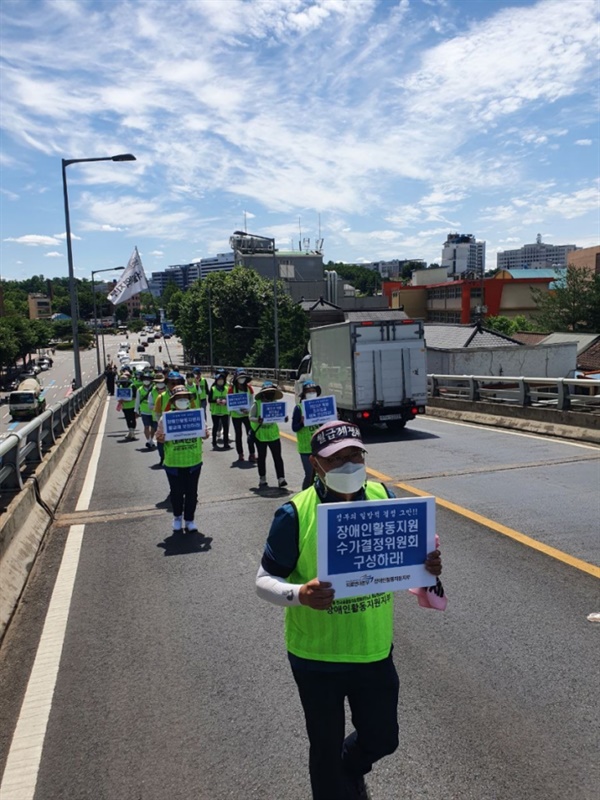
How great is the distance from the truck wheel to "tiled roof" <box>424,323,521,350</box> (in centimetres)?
1618

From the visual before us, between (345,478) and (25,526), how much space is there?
19.3 ft

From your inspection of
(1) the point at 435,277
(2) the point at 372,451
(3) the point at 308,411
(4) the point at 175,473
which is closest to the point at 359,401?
(2) the point at 372,451

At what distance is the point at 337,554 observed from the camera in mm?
2973

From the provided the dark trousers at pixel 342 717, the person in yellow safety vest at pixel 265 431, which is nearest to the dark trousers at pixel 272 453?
the person in yellow safety vest at pixel 265 431

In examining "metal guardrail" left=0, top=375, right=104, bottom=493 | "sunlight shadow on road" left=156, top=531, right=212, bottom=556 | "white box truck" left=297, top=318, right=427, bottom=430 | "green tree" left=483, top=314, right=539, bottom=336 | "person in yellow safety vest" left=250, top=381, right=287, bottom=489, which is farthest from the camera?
"green tree" left=483, top=314, right=539, bottom=336

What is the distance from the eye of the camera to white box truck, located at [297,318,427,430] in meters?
18.1

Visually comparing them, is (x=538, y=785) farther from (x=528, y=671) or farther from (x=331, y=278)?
(x=331, y=278)

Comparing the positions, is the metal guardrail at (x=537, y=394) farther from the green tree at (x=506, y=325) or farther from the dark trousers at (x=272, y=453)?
the green tree at (x=506, y=325)

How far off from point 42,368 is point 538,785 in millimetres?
116889

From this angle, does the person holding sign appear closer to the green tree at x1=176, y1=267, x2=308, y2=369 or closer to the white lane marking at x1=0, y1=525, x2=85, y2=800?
Answer: the white lane marking at x1=0, y1=525, x2=85, y2=800

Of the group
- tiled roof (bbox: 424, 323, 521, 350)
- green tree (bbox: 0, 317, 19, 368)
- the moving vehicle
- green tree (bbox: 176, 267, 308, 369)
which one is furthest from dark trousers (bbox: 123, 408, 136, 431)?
green tree (bbox: 0, 317, 19, 368)

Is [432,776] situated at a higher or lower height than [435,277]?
lower

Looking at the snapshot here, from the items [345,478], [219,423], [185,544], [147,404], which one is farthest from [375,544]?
[147,404]

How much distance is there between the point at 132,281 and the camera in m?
33.9
